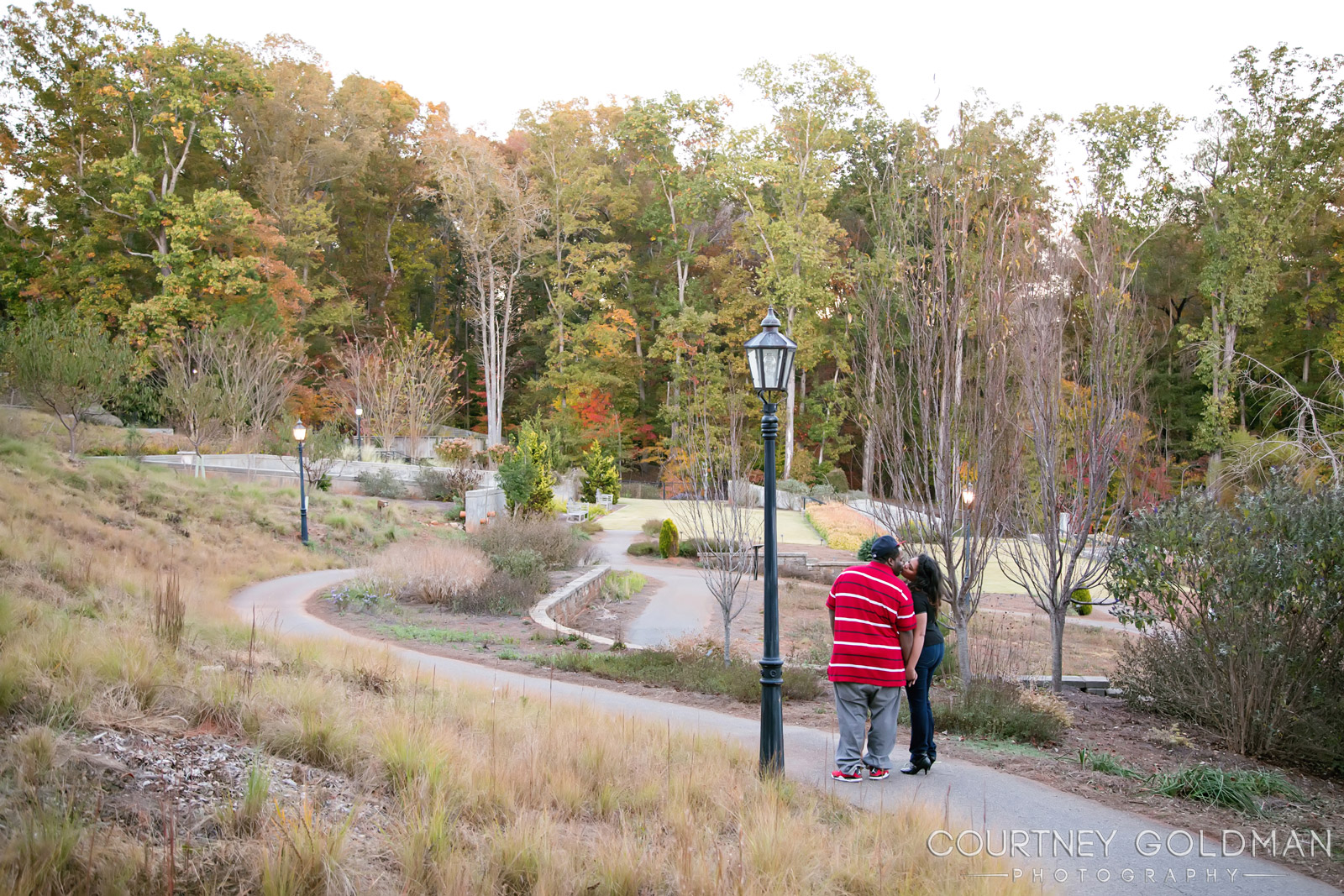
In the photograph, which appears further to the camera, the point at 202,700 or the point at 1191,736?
the point at 1191,736

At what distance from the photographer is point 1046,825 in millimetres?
5398

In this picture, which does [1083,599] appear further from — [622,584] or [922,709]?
[622,584]

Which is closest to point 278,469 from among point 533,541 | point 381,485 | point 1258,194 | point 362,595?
point 381,485

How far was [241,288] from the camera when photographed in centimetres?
3681

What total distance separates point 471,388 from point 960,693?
45160 millimetres

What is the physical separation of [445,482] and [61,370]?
11790 mm

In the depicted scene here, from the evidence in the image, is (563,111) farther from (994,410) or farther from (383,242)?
(994,410)

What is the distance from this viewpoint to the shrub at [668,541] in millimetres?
24500

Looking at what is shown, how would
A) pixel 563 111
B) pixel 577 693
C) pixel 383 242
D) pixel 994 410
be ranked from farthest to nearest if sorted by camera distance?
pixel 383 242 < pixel 563 111 < pixel 577 693 < pixel 994 410

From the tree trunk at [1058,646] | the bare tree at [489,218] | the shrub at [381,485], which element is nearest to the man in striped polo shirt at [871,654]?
the tree trunk at [1058,646]

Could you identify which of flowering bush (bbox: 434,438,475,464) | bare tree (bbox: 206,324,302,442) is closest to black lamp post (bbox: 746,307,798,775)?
flowering bush (bbox: 434,438,475,464)

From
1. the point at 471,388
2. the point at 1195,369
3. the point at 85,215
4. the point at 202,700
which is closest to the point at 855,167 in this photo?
the point at 1195,369

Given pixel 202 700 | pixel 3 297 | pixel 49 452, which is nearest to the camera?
pixel 202 700

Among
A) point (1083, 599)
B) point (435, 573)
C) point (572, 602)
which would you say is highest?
point (1083, 599)
